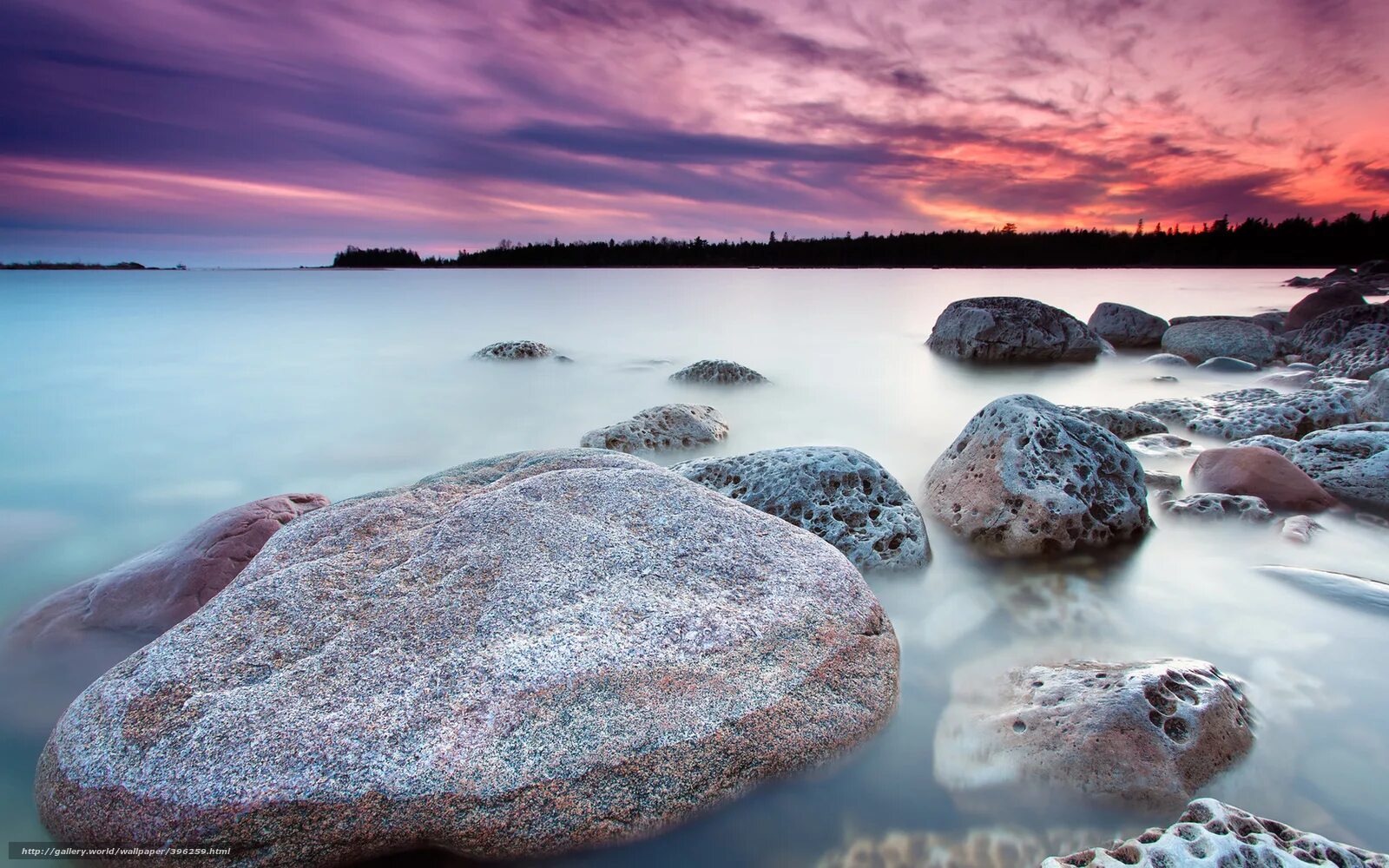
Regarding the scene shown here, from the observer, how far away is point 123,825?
1758mm

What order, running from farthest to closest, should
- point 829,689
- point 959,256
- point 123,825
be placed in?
1. point 959,256
2. point 829,689
3. point 123,825

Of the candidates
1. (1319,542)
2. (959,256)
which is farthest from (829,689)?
(959,256)

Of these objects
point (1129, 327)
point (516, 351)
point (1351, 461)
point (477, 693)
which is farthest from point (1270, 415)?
point (516, 351)

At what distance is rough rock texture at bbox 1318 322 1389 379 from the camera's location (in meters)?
8.66

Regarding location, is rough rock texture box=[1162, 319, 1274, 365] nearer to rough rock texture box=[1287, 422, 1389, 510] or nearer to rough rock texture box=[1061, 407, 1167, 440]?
rough rock texture box=[1061, 407, 1167, 440]

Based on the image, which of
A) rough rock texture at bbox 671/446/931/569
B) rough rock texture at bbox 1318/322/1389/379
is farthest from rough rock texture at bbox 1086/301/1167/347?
rough rock texture at bbox 671/446/931/569

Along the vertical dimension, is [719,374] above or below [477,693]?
below

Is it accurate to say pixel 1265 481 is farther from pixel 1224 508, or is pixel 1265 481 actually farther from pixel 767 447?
pixel 767 447

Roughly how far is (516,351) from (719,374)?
4288 millimetres

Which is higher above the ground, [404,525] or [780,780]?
[404,525]

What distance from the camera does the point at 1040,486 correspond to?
3.84m

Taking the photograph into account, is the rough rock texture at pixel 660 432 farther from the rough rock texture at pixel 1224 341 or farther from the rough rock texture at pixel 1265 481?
the rough rock texture at pixel 1224 341

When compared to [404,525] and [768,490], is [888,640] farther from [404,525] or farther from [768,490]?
[404,525]

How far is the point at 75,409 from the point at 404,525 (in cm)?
818
